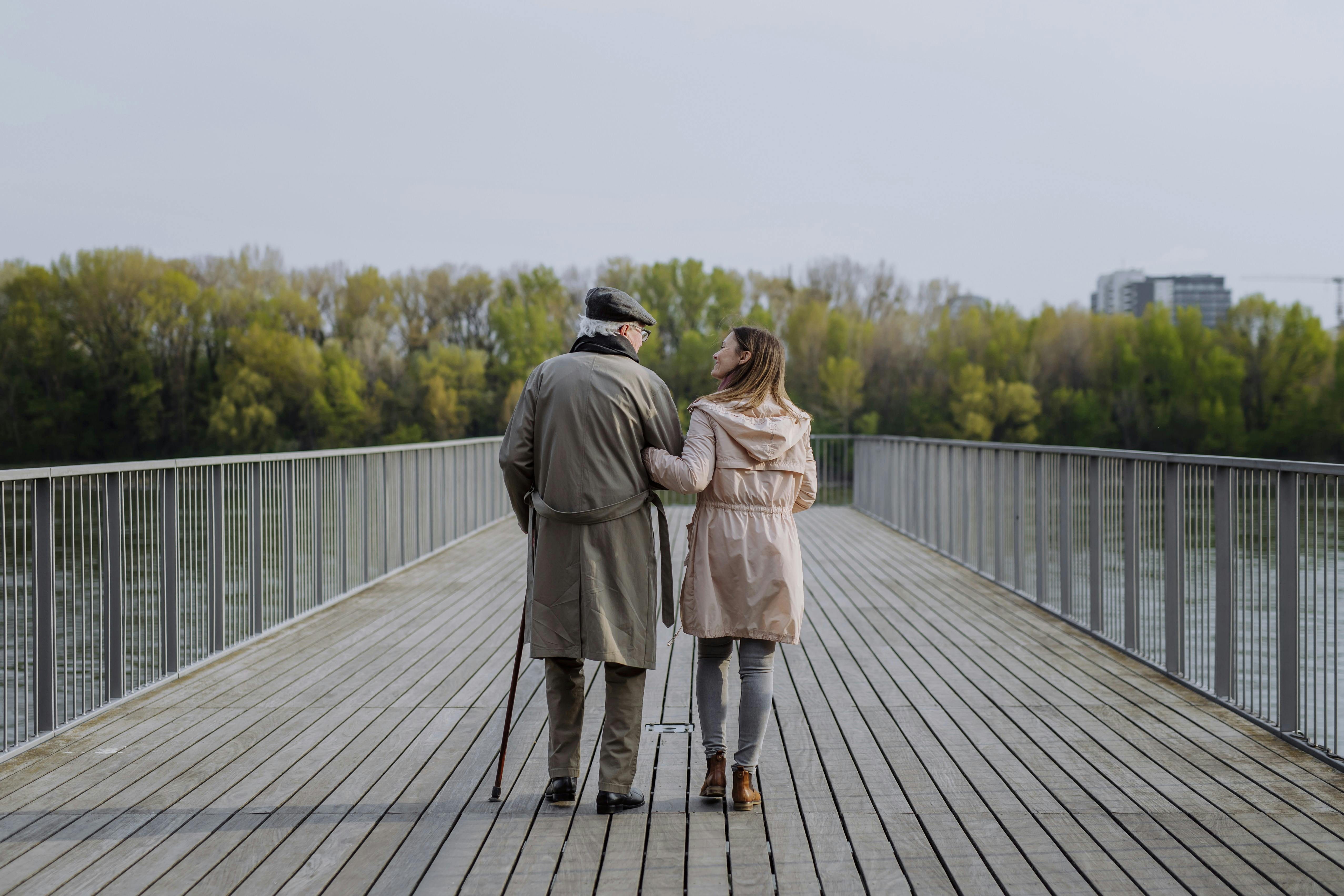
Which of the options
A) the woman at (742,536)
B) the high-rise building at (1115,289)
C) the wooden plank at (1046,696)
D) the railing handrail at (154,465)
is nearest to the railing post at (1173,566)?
the wooden plank at (1046,696)

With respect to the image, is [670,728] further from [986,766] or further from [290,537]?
[290,537]

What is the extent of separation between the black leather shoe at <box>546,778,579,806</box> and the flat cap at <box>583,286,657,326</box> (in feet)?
4.04

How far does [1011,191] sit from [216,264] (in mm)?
36642

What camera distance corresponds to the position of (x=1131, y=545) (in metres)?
5.05

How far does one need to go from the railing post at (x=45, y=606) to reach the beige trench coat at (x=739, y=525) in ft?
6.74

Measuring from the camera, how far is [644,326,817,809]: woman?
119 inches

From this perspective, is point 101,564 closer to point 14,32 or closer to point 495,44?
point 495,44

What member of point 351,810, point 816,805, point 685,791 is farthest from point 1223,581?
point 351,810

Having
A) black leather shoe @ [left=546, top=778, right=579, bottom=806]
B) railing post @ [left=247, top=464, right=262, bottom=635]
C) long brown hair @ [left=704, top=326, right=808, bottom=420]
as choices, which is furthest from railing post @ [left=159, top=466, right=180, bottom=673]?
long brown hair @ [left=704, top=326, right=808, bottom=420]

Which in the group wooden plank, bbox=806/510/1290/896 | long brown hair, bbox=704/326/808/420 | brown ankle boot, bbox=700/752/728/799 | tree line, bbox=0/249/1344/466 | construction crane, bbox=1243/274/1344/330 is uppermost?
construction crane, bbox=1243/274/1344/330

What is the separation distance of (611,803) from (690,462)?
2.97 ft

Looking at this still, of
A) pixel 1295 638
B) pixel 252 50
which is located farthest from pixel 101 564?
pixel 252 50

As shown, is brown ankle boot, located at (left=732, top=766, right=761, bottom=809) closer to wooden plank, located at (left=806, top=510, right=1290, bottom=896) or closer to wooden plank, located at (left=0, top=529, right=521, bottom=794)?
wooden plank, located at (left=806, top=510, right=1290, bottom=896)

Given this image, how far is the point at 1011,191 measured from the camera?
5381 cm
